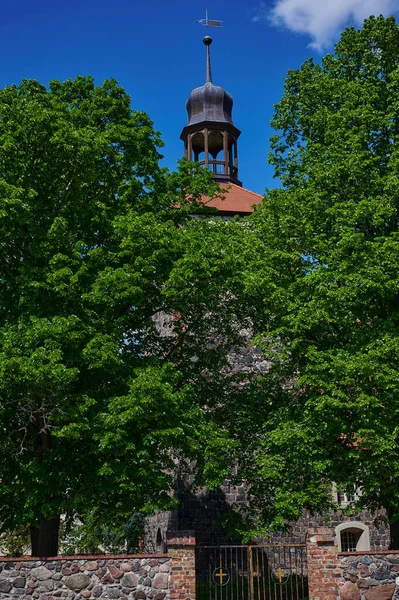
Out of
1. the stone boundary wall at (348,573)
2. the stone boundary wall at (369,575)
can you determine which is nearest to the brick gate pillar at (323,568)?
the stone boundary wall at (348,573)

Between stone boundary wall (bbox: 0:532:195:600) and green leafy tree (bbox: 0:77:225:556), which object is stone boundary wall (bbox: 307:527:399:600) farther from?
green leafy tree (bbox: 0:77:225:556)

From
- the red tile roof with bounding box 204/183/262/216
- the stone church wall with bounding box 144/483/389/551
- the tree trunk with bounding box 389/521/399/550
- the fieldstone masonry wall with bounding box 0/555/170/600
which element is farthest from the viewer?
the red tile roof with bounding box 204/183/262/216

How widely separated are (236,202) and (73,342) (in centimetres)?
1545

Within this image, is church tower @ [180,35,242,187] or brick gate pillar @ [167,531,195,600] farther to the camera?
church tower @ [180,35,242,187]

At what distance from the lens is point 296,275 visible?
16.1 m

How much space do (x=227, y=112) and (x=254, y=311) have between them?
1507 cm

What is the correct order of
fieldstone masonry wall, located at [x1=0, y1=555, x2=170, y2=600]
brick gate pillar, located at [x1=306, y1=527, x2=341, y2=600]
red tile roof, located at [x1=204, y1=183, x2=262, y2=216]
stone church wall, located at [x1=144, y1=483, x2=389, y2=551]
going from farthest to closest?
red tile roof, located at [x1=204, y1=183, x2=262, y2=216]
stone church wall, located at [x1=144, y1=483, x2=389, y2=551]
brick gate pillar, located at [x1=306, y1=527, x2=341, y2=600]
fieldstone masonry wall, located at [x1=0, y1=555, x2=170, y2=600]

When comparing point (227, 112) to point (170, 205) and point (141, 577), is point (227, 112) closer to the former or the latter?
point (170, 205)

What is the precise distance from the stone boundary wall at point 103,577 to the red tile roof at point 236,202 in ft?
50.2

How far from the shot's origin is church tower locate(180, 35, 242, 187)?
28.7 metres

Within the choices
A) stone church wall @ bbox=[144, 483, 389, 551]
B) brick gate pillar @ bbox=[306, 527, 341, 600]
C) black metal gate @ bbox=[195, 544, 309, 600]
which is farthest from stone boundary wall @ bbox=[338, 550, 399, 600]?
stone church wall @ bbox=[144, 483, 389, 551]

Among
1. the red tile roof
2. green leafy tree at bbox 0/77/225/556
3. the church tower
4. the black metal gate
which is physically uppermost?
the church tower

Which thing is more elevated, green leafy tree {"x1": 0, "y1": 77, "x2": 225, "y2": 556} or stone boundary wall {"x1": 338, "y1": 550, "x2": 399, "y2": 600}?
green leafy tree {"x1": 0, "y1": 77, "x2": 225, "y2": 556}

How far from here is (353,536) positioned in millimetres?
24344
